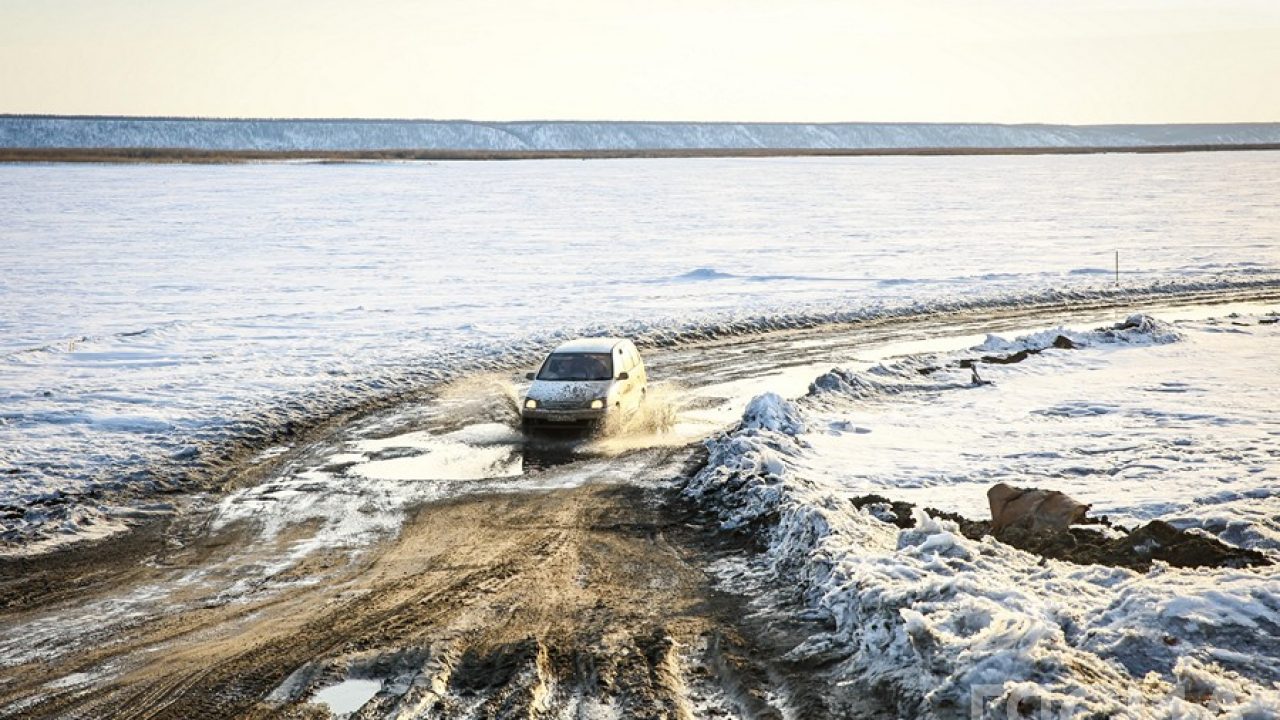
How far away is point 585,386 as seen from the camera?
2073cm

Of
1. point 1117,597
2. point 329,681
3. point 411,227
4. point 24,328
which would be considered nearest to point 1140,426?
point 1117,597

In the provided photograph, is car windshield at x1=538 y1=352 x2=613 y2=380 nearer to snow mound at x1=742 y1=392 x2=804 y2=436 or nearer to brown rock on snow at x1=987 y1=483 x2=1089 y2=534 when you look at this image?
snow mound at x1=742 y1=392 x2=804 y2=436

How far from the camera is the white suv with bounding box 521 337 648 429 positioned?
797 inches

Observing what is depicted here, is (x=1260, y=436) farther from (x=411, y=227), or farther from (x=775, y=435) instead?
(x=411, y=227)

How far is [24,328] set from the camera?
31.4 metres

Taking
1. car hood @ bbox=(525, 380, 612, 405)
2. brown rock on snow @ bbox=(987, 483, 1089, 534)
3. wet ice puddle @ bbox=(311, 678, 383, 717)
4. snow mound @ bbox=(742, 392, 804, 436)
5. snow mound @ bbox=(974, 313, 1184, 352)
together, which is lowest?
snow mound @ bbox=(974, 313, 1184, 352)

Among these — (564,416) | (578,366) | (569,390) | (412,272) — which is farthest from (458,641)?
(412,272)

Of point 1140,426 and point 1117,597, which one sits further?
point 1140,426

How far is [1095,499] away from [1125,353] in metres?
13.8

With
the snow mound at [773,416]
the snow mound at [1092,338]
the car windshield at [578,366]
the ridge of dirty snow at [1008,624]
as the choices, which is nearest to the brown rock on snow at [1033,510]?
the ridge of dirty snow at [1008,624]

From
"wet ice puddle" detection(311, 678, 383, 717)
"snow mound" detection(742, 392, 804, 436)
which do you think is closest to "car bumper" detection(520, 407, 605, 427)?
"snow mound" detection(742, 392, 804, 436)

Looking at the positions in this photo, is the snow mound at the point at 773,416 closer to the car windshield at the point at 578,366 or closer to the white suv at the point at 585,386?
the white suv at the point at 585,386

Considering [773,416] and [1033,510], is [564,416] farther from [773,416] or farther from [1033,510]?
[1033,510]

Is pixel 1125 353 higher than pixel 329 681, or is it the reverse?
pixel 329 681
